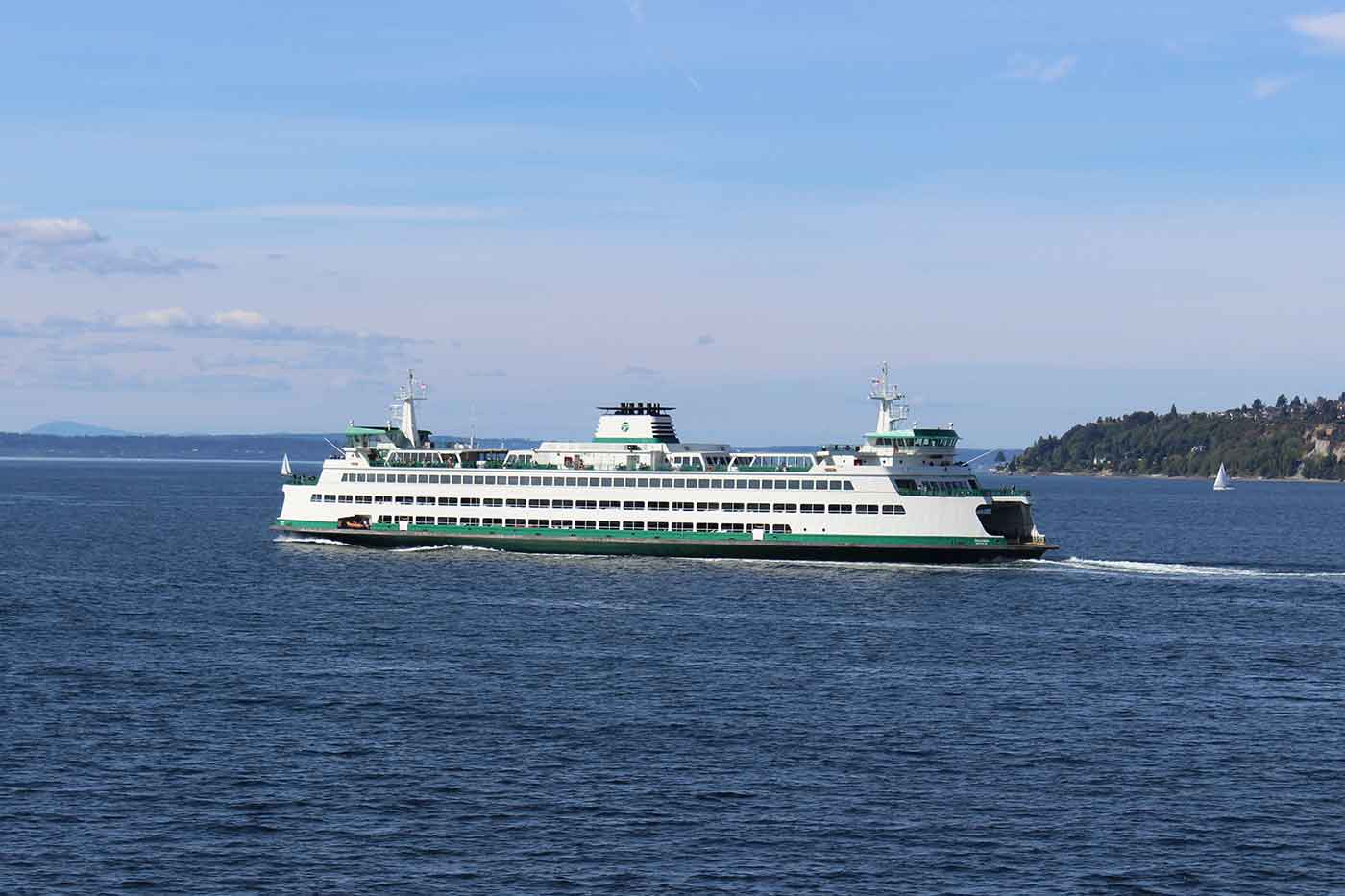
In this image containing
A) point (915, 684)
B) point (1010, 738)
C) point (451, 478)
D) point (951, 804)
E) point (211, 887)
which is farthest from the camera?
point (451, 478)

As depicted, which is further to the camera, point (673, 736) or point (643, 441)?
point (643, 441)

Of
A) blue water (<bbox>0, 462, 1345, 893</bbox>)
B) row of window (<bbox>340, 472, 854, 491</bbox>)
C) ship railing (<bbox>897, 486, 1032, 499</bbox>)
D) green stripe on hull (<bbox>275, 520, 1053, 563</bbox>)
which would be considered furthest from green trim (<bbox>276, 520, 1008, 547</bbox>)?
blue water (<bbox>0, 462, 1345, 893</bbox>)

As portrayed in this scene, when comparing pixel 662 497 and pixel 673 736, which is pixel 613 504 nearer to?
pixel 662 497

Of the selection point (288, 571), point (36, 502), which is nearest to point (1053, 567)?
point (288, 571)

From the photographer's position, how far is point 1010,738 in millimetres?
45531

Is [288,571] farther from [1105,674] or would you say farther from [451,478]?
[1105,674]

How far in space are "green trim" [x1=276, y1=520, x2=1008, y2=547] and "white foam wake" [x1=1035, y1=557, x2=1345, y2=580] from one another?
18.0 ft

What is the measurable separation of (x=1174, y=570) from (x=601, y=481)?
1346 inches

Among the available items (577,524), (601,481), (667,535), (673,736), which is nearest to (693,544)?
(667,535)

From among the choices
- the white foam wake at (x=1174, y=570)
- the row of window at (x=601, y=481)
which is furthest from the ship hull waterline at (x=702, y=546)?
the row of window at (x=601, y=481)

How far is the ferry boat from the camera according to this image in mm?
89438

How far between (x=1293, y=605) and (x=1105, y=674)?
78.3 ft

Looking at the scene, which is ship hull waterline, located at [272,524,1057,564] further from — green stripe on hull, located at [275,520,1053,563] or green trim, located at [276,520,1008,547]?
green trim, located at [276,520,1008,547]

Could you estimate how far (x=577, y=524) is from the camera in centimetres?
9744
